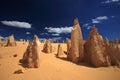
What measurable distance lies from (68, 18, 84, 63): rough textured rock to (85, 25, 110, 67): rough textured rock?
929mm

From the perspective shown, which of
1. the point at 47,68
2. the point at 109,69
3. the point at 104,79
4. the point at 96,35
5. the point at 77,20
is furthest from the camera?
the point at 77,20

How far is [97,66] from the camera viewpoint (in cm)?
1727

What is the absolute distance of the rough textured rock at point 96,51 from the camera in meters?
17.0

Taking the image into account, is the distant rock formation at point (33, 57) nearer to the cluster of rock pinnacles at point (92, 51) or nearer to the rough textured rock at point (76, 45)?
the cluster of rock pinnacles at point (92, 51)

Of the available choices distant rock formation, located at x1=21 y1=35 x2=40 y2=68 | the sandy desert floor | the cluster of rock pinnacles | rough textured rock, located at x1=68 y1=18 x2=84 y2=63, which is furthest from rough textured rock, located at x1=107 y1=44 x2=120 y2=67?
distant rock formation, located at x1=21 y1=35 x2=40 y2=68

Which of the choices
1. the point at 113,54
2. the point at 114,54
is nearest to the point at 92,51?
the point at 113,54

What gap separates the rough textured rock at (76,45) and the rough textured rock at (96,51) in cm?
93

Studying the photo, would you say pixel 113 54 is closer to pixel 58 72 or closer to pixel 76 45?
pixel 76 45

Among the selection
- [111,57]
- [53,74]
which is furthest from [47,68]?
[111,57]

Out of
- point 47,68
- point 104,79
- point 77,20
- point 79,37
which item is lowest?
point 104,79

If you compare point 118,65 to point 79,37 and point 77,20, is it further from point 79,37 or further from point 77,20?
point 77,20

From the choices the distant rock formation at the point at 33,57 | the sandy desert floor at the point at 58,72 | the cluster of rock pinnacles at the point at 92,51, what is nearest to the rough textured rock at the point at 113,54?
the cluster of rock pinnacles at the point at 92,51

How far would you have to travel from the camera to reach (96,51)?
17203 millimetres

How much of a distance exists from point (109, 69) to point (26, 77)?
27.5ft
